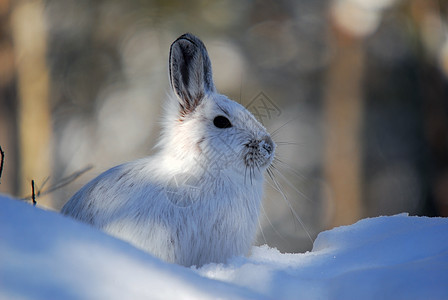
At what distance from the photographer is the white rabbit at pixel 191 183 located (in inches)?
58.6

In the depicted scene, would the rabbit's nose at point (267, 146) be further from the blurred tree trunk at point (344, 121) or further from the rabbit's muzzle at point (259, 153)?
the blurred tree trunk at point (344, 121)

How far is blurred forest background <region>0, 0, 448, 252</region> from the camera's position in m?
5.47

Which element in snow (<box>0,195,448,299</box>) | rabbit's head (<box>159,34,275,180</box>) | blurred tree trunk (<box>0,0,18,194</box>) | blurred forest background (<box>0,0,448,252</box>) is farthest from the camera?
blurred tree trunk (<box>0,0,18,194</box>)

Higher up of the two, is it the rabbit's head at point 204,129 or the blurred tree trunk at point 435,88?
the blurred tree trunk at point 435,88

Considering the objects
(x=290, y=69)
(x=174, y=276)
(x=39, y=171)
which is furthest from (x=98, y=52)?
(x=174, y=276)

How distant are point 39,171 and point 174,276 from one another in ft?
16.2

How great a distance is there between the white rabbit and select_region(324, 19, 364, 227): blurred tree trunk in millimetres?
3712

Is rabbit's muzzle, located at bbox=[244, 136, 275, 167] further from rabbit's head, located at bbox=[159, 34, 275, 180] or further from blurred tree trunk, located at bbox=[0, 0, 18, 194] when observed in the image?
blurred tree trunk, located at bbox=[0, 0, 18, 194]

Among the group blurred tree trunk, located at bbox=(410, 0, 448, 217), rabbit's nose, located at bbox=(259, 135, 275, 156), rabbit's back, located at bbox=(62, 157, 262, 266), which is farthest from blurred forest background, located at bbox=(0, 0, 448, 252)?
rabbit's back, located at bbox=(62, 157, 262, 266)

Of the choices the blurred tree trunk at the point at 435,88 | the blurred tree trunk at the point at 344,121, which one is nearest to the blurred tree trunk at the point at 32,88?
the blurred tree trunk at the point at 344,121

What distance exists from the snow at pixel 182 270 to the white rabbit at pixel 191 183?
162 mm

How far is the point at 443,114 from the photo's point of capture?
19.3 feet

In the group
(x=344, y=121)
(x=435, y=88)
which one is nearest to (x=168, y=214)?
(x=344, y=121)

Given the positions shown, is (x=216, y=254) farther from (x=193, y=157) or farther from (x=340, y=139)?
(x=340, y=139)
